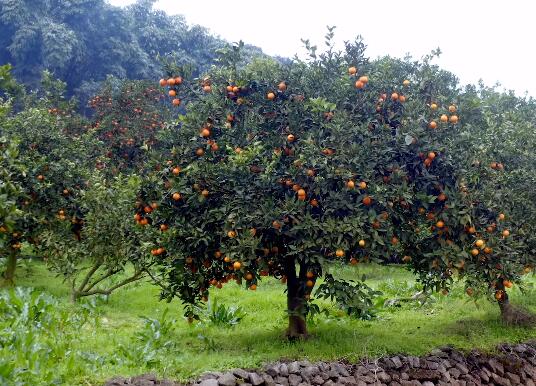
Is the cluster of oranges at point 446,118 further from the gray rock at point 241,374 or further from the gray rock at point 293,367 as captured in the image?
the gray rock at point 241,374

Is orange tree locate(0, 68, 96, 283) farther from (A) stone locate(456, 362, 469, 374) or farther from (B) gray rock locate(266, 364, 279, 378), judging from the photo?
(A) stone locate(456, 362, 469, 374)

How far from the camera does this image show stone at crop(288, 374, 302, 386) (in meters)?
6.45

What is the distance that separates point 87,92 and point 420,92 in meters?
19.9

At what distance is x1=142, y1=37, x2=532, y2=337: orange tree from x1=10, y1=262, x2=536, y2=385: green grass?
2.23 ft

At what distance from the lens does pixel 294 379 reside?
6.49 meters

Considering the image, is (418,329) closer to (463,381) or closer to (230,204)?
(463,381)

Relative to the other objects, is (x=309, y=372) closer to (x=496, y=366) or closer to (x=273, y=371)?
(x=273, y=371)

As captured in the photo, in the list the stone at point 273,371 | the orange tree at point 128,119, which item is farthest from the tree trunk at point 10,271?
the stone at point 273,371

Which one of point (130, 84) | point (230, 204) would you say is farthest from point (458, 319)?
point (130, 84)

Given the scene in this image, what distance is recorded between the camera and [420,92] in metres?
7.36

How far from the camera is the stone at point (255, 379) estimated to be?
6301 mm

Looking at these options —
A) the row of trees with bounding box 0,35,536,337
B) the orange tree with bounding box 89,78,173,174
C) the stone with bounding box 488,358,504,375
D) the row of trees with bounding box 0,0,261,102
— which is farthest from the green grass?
the row of trees with bounding box 0,0,261,102

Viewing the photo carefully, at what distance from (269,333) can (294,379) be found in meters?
1.92

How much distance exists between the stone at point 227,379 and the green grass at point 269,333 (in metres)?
0.34
